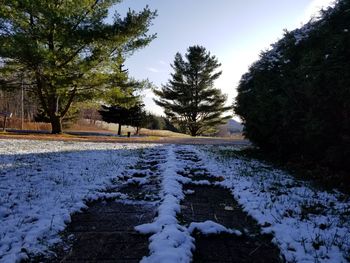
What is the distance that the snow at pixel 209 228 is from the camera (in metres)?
3.39

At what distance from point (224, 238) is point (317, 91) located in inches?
164

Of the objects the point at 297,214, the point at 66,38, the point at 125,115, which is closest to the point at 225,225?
the point at 297,214

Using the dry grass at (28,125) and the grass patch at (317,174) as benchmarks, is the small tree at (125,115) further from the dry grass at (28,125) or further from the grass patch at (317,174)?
the grass patch at (317,174)

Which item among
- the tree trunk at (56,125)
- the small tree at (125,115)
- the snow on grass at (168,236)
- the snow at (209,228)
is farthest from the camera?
the small tree at (125,115)

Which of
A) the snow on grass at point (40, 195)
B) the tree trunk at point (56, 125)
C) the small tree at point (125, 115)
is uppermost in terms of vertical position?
the small tree at point (125, 115)

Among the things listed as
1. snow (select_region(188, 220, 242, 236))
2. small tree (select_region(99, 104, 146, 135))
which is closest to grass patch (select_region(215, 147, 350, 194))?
snow (select_region(188, 220, 242, 236))

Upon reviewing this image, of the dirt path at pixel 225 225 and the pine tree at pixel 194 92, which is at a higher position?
the pine tree at pixel 194 92

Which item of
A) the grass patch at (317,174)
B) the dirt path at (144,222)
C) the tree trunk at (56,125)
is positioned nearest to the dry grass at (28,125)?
the tree trunk at (56,125)

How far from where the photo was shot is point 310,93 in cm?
633

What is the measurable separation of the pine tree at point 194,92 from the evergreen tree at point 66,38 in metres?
21.3

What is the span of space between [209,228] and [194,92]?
38.4 meters

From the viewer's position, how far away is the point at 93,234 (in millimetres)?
3299

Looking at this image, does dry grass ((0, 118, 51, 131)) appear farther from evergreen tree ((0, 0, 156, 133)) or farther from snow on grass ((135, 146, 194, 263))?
snow on grass ((135, 146, 194, 263))

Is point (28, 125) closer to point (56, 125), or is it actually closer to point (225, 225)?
point (56, 125)
